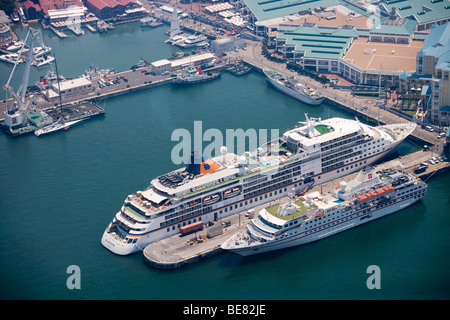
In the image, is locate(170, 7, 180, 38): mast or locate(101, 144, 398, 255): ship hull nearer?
locate(101, 144, 398, 255): ship hull

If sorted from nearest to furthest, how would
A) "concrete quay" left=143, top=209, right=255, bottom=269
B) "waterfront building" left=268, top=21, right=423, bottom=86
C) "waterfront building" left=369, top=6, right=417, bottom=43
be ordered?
"concrete quay" left=143, top=209, right=255, bottom=269
"waterfront building" left=268, top=21, right=423, bottom=86
"waterfront building" left=369, top=6, right=417, bottom=43

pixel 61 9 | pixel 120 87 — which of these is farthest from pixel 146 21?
pixel 120 87

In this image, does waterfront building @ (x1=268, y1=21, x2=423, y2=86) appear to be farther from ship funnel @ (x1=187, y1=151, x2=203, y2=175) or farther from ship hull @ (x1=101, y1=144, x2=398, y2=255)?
ship funnel @ (x1=187, y1=151, x2=203, y2=175)

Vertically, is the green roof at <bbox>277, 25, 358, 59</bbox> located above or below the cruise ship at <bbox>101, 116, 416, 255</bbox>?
above

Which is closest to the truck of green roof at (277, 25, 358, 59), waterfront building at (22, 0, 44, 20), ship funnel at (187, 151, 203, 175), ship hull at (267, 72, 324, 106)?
ship funnel at (187, 151, 203, 175)

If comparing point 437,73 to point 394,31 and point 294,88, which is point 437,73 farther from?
point 394,31

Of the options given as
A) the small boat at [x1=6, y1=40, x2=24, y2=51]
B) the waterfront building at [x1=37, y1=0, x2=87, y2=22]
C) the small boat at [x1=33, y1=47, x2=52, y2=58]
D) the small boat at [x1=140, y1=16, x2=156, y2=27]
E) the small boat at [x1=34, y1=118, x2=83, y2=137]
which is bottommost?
the small boat at [x1=34, y1=118, x2=83, y2=137]

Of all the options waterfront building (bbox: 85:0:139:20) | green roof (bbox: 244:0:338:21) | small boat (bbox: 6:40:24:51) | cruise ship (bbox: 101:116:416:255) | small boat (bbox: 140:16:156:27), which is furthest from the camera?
waterfront building (bbox: 85:0:139:20)
